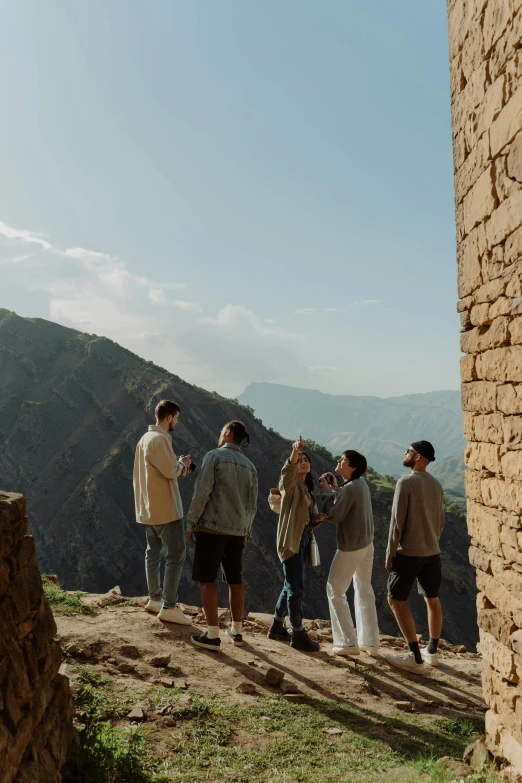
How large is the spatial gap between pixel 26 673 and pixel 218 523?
10.0 ft

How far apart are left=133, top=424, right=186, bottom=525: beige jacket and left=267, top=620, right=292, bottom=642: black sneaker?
1851 mm

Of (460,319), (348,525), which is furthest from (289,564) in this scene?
(460,319)

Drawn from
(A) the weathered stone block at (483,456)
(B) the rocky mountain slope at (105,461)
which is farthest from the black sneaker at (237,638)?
(B) the rocky mountain slope at (105,461)

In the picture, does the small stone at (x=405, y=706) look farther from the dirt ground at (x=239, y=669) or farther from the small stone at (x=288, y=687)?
the small stone at (x=288, y=687)

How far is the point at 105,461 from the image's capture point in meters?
47.9

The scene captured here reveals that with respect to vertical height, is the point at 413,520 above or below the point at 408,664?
above

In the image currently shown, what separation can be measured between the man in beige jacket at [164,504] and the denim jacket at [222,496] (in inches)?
18.9

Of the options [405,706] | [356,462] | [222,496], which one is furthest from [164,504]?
[405,706]

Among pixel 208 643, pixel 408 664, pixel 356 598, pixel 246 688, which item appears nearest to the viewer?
pixel 246 688

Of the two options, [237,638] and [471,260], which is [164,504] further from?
[471,260]

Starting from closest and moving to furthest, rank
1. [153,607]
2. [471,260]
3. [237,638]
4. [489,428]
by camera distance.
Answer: [489,428]
[471,260]
[237,638]
[153,607]

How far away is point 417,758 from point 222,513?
2.71 m

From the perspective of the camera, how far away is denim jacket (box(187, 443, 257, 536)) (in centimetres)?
600

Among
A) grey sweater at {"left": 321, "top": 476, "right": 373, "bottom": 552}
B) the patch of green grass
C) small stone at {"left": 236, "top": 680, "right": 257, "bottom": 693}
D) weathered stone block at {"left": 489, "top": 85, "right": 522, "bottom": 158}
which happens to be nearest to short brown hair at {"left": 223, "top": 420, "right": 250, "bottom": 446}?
grey sweater at {"left": 321, "top": 476, "right": 373, "bottom": 552}
